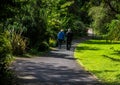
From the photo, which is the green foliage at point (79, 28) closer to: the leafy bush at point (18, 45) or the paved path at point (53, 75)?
the leafy bush at point (18, 45)

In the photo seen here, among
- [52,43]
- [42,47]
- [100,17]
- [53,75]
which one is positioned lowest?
[52,43]

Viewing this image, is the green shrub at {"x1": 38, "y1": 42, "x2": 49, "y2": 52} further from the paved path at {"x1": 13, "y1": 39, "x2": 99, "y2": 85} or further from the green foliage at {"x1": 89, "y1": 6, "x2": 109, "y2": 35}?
the green foliage at {"x1": 89, "y1": 6, "x2": 109, "y2": 35}

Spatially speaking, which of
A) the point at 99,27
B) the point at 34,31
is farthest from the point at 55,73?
the point at 99,27

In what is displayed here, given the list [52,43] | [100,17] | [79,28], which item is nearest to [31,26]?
[52,43]

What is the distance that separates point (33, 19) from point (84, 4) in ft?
14.1

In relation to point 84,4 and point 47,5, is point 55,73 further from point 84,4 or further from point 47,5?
point 47,5

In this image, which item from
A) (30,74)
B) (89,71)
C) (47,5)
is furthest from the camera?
(47,5)

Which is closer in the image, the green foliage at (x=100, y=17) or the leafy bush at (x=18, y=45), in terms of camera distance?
the leafy bush at (x=18, y=45)

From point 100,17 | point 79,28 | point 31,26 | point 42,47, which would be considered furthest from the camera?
point 79,28

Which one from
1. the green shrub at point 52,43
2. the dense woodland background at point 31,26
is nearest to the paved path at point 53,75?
the dense woodland background at point 31,26

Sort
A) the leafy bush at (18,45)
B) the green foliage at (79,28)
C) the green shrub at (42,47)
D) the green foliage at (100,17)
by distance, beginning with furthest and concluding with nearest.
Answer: the green foliage at (79,28), the green foliage at (100,17), the green shrub at (42,47), the leafy bush at (18,45)

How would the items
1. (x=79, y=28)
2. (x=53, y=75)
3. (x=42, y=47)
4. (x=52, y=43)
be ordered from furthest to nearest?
(x=79, y=28), (x=52, y=43), (x=42, y=47), (x=53, y=75)

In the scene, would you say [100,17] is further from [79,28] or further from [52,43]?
[52,43]

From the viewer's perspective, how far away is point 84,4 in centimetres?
3044
